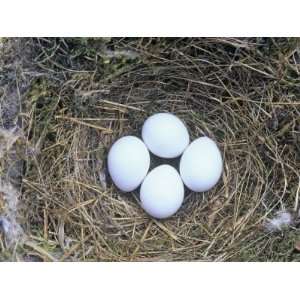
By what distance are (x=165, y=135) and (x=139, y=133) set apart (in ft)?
0.50

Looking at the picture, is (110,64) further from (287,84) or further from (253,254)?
(253,254)

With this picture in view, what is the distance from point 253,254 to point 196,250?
0.17 metres

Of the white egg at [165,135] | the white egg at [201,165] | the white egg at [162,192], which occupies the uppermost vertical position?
the white egg at [165,135]

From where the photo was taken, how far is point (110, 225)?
177 cm

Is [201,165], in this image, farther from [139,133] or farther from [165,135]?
[139,133]

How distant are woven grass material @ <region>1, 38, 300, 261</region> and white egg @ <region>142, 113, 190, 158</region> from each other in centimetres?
9

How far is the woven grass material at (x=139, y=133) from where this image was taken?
5.64 feet


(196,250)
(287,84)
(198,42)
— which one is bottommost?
(196,250)

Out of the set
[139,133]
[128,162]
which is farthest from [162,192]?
[139,133]

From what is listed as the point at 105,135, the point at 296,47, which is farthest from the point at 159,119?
the point at 296,47

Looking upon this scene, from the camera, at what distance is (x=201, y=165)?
1713 millimetres

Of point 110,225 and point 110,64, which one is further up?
point 110,64

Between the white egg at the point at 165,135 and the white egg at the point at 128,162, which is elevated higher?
the white egg at the point at 165,135

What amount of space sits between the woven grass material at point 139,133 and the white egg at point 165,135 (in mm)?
85
